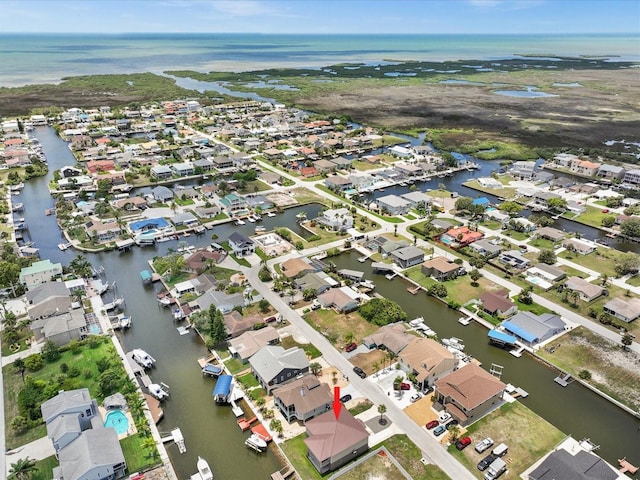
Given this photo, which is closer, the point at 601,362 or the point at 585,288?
the point at 601,362

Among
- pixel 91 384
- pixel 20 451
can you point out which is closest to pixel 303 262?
pixel 91 384

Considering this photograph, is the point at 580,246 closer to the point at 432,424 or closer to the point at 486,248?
the point at 486,248

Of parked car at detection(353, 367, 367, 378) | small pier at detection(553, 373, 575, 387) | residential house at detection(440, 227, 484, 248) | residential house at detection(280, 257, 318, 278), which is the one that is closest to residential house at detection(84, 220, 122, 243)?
residential house at detection(280, 257, 318, 278)

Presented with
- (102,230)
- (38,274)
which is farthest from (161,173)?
(38,274)

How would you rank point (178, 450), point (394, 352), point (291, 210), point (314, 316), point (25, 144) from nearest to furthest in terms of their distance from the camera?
point (178, 450)
point (394, 352)
point (314, 316)
point (291, 210)
point (25, 144)

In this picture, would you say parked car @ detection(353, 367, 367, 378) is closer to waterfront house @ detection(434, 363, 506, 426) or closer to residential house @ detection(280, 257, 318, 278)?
waterfront house @ detection(434, 363, 506, 426)

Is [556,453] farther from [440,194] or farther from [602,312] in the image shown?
[440,194]
